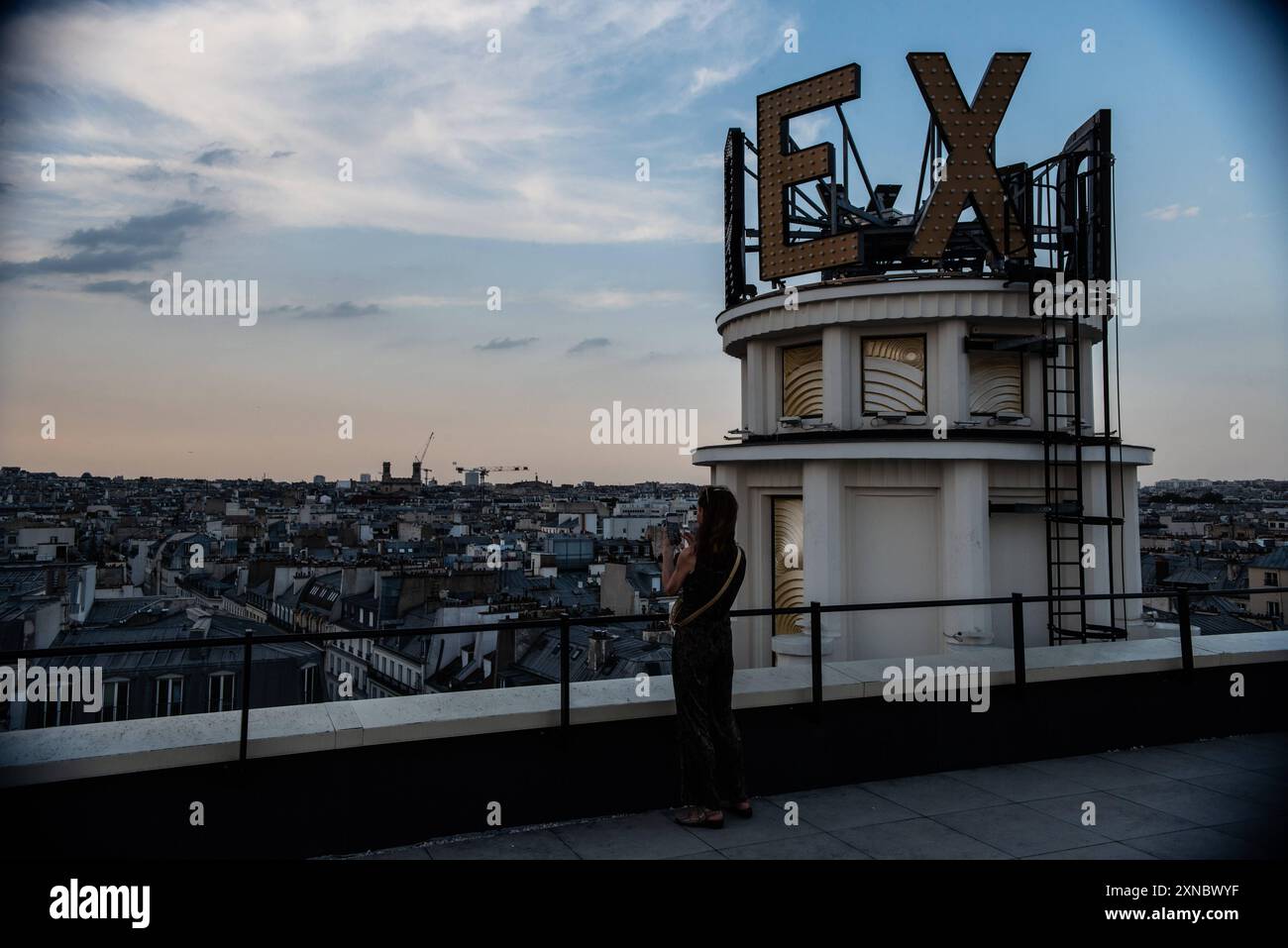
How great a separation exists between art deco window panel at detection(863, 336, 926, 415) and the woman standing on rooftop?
27.4ft

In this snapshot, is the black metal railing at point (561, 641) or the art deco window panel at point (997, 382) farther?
the art deco window panel at point (997, 382)

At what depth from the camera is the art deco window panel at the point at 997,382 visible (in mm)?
13500

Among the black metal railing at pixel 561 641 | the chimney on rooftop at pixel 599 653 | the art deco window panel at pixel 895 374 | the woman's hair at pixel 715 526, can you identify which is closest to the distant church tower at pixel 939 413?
the art deco window panel at pixel 895 374

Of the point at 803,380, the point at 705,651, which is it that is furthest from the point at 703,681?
the point at 803,380

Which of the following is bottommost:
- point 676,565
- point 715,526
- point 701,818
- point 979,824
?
point 979,824

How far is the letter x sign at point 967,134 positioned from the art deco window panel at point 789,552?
445cm

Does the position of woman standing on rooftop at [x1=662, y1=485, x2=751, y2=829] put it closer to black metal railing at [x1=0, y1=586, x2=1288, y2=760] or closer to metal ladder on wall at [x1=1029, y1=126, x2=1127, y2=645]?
black metal railing at [x1=0, y1=586, x2=1288, y2=760]

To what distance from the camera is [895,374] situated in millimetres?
13539

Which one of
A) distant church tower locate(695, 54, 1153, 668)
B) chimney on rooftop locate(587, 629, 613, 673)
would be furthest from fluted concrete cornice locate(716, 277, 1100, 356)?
chimney on rooftop locate(587, 629, 613, 673)

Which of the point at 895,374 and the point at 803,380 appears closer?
the point at 895,374

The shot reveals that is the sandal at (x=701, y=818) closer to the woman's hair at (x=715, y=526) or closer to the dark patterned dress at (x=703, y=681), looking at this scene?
the dark patterned dress at (x=703, y=681)

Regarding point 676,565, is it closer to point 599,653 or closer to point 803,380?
point 803,380

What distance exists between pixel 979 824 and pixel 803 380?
929 centimetres
